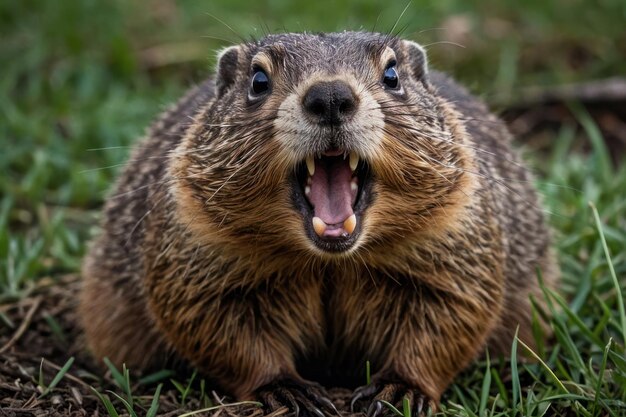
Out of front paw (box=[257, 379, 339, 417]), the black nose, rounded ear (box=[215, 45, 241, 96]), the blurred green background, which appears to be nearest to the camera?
the black nose

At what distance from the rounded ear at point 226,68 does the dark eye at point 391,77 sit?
83cm

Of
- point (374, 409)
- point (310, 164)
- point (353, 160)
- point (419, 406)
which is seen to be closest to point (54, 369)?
point (374, 409)

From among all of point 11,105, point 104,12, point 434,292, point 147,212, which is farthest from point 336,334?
point 104,12

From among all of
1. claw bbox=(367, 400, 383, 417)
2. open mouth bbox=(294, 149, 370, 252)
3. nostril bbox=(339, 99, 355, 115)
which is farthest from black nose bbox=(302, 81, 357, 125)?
claw bbox=(367, 400, 383, 417)

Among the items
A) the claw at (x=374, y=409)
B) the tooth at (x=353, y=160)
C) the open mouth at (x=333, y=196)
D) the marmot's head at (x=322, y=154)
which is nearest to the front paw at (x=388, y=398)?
the claw at (x=374, y=409)

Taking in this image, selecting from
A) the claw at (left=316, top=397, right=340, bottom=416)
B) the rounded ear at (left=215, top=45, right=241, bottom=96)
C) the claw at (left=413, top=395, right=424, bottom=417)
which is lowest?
the claw at (left=316, top=397, right=340, bottom=416)

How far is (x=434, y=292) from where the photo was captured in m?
4.94

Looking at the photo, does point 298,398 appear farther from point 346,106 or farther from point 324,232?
point 346,106

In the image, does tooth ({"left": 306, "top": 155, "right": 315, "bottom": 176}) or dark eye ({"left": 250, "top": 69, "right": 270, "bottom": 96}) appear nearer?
tooth ({"left": 306, "top": 155, "right": 315, "bottom": 176})

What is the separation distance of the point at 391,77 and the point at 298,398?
1582mm

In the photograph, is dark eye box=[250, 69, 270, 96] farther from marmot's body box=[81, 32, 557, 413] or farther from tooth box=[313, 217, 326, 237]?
tooth box=[313, 217, 326, 237]

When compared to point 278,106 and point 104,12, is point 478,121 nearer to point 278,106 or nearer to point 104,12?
point 278,106

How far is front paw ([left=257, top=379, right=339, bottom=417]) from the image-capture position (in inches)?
186

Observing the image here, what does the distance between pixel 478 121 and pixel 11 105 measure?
161 inches
